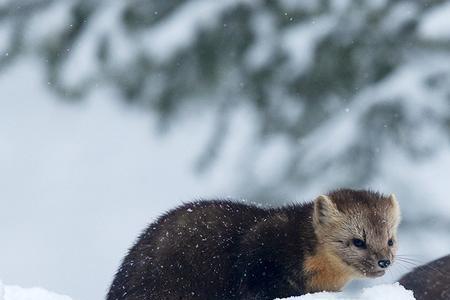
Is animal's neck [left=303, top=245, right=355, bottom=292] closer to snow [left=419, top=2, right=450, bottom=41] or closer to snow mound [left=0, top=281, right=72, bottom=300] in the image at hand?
snow mound [left=0, top=281, right=72, bottom=300]

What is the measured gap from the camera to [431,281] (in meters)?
8.16

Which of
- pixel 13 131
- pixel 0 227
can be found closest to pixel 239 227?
pixel 0 227

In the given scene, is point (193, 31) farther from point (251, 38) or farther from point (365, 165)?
point (365, 165)

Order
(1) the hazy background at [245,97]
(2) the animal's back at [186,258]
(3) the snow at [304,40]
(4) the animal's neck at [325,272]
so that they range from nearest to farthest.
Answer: (2) the animal's back at [186,258] < (4) the animal's neck at [325,272] < (3) the snow at [304,40] < (1) the hazy background at [245,97]

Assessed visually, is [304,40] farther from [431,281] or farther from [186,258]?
[186,258]

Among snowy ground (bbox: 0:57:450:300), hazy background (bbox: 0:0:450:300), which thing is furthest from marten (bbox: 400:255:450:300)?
snowy ground (bbox: 0:57:450:300)

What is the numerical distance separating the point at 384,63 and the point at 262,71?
1.07 meters

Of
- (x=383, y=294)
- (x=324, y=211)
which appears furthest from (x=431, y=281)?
(x=383, y=294)

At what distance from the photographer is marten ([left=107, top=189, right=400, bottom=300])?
7.11 metres

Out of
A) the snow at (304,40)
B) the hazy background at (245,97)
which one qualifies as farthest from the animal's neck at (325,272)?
the snow at (304,40)

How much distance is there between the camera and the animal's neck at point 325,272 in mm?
7238

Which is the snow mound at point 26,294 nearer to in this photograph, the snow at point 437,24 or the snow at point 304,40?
the snow at point 304,40

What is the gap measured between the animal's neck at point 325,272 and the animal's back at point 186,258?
0.39 metres

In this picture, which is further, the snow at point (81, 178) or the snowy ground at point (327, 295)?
the snow at point (81, 178)
